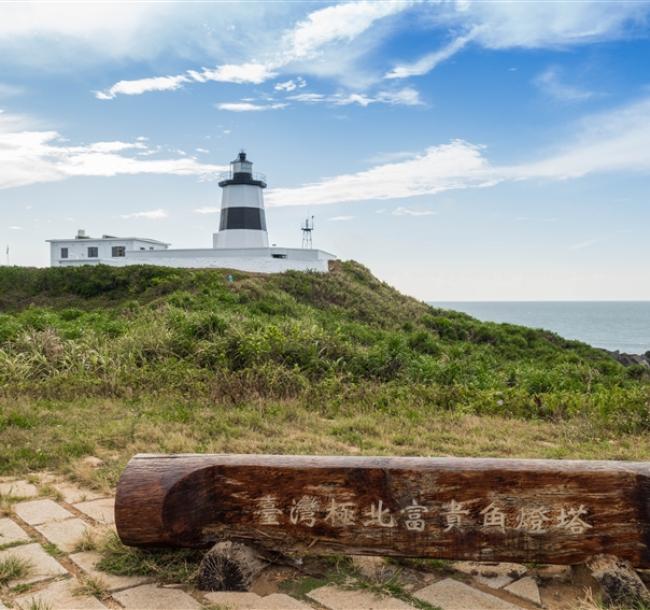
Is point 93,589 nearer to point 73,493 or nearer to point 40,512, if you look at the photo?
point 40,512

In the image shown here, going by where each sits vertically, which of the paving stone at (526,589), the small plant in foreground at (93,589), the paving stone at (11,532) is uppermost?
the paving stone at (11,532)

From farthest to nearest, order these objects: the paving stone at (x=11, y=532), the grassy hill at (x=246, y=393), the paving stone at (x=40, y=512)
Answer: the grassy hill at (x=246, y=393) → the paving stone at (x=40, y=512) → the paving stone at (x=11, y=532)

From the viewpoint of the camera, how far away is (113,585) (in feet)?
9.57

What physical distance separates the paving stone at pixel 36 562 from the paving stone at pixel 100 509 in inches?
18.3

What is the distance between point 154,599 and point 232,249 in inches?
980

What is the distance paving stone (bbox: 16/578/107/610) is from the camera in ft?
8.87

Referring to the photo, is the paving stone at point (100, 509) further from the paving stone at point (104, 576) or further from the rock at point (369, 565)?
the rock at point (369, 565)

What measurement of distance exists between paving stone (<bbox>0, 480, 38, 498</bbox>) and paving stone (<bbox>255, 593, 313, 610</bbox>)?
2.18 m

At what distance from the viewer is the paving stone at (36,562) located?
2998 mm

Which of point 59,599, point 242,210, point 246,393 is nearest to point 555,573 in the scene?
point 59,599

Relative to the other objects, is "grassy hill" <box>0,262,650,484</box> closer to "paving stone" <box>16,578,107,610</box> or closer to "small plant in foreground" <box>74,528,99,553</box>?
"small plant in foreground" <box>74,528,99,553</box>

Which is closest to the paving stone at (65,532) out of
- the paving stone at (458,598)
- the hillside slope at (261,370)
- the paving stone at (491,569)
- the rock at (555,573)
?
the paving stone at (458,598)

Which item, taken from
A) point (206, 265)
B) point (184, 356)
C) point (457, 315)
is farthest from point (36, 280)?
point (184, 356)

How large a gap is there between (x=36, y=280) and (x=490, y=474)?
1002 inches
